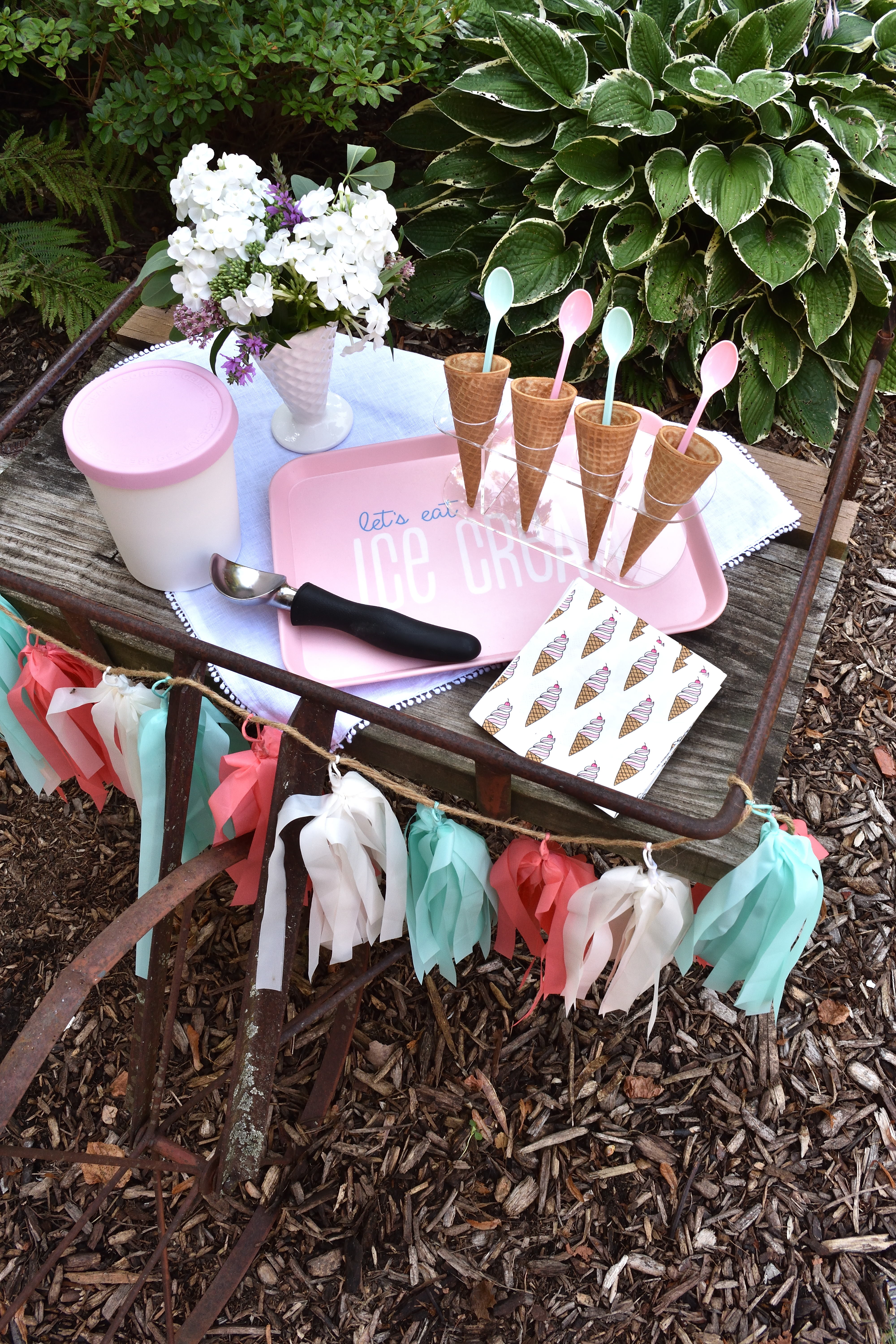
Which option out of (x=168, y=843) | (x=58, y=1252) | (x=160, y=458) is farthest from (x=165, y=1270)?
(x=160, y=458)

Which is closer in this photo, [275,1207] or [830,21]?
[275,1207]

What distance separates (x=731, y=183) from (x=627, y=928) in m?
1.55

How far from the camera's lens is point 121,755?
1.19 meters

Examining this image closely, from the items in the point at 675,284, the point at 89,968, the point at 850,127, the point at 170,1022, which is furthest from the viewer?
the point at 675,284

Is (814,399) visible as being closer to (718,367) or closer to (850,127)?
(850,127)

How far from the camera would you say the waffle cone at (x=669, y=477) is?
989mm

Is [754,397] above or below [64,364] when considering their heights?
below

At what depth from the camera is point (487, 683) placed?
1080 millimetres

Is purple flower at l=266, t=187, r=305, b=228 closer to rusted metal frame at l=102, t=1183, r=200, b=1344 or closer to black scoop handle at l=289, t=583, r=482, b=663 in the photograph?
black scoop handle at l=289, t=583, r=482, b=663

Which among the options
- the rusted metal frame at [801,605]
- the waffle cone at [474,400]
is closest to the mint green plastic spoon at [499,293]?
the waffle cone at [474,400]

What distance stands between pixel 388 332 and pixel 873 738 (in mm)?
1424

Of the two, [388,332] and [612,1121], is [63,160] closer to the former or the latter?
[388,332]

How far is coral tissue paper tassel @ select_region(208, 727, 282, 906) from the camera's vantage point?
107cm

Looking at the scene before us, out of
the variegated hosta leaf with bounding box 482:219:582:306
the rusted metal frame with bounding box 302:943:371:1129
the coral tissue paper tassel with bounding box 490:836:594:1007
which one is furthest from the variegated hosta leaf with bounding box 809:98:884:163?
the rusted metal frame with bounding box 302:943:371:1129
